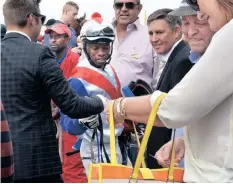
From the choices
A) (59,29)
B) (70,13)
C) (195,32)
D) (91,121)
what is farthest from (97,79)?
(70,13)

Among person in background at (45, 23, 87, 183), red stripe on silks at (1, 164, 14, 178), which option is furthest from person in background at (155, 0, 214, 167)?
person in background at (45, 23, 87, 183)

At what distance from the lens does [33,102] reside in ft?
11.5

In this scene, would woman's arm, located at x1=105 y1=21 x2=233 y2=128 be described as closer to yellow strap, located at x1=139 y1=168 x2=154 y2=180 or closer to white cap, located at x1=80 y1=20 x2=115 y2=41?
yellow strap, located at x1=139 y1=168 x2=154 y2=180

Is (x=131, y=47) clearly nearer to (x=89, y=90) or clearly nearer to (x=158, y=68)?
(x=158, y=68)

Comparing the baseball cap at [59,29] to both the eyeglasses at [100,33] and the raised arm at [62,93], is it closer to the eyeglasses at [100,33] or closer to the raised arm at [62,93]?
the eyeglasses at [100,33]

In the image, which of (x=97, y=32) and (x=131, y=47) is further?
(x=131, y=47)

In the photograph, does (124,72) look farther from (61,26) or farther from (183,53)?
(61,26)

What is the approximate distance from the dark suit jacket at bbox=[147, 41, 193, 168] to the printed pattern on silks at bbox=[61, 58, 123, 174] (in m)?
0.33

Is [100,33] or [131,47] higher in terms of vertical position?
[100,33]

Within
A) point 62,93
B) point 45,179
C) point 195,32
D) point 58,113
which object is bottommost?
point 45,179

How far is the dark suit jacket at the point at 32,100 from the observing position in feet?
11.3

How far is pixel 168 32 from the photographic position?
15.4ft

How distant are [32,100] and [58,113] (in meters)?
2.28

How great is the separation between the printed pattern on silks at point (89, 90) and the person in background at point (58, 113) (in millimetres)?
966
